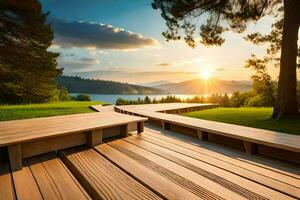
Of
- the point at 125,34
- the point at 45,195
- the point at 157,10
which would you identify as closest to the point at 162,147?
the point at 45,195

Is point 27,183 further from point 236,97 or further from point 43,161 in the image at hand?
point 236,97

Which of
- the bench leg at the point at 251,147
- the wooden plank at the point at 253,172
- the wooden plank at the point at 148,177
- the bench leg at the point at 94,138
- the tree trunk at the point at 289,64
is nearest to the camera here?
the wooden plank at the point at 148,177

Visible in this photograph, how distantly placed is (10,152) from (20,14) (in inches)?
591

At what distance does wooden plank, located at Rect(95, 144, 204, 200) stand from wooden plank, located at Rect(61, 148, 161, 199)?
8cm

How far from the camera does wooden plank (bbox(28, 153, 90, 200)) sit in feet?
6.97

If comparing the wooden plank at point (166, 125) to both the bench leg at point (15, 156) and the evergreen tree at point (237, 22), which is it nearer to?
the bench leg at point (15, 156)

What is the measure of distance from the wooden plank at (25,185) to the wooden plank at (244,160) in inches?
84.9

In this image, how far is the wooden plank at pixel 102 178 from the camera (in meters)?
2.10

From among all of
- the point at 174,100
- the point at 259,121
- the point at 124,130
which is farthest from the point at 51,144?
the point at 174,100

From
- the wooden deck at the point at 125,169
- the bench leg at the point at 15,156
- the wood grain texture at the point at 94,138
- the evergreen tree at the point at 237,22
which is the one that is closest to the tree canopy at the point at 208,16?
the evergreen tree at the point at 237,22

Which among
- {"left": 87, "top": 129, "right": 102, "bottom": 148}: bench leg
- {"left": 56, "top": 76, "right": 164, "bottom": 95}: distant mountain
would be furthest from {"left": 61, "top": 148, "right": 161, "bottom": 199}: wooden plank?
{"left": 56, "top": 76, "right": 164, "bottom": 95}: distant mountain

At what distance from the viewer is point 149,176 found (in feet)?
8.21

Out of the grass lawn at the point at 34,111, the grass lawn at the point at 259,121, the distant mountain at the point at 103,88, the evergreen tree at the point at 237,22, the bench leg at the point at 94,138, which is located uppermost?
the evergreen tree at the point at 237,22

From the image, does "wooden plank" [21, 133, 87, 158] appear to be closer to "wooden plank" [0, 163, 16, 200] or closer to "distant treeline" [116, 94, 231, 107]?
"wooden plank" [0, 163, 16, 200]
